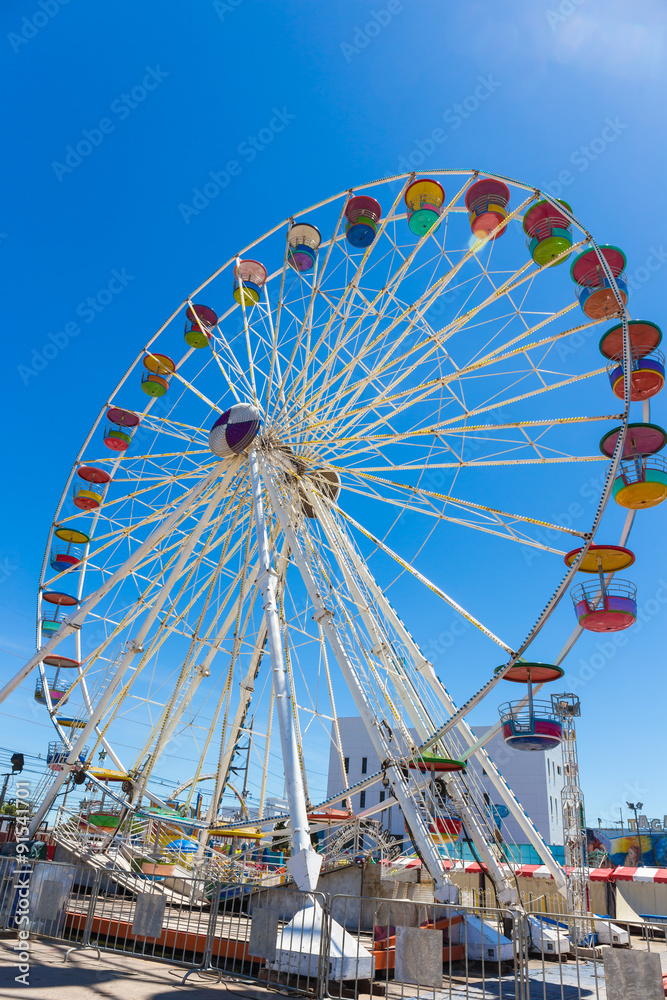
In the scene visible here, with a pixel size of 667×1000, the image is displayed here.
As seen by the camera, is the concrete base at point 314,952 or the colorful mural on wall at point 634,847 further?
the colorful mural on wall at point 634,847

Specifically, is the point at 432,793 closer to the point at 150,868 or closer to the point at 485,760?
the point at 485,760

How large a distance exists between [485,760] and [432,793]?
3209 mm

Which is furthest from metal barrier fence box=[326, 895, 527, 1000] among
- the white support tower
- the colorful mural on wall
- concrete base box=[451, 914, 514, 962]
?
the colorful mural on wall

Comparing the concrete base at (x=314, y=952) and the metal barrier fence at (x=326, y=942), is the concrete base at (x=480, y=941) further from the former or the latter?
the concrete base at (x=314, y=952)

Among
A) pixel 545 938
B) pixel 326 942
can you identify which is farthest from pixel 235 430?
pixel 545 938

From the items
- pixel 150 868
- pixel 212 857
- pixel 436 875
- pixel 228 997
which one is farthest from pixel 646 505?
pixel 150 868

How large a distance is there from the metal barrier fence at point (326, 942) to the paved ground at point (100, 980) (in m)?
0.27

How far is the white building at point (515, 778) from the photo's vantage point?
43.8m

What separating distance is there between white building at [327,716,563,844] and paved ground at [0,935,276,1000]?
36198 millimetres

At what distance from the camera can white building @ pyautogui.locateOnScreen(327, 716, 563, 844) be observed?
43.8 metres

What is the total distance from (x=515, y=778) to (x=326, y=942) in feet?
139

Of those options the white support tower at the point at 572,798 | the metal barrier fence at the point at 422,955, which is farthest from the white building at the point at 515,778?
the metal barrier fence at the point at 422,955

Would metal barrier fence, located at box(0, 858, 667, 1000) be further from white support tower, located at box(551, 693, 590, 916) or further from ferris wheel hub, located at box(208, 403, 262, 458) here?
ferris wheel hub, located at box(208, 403, 262, 458)

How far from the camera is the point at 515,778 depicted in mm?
45312
